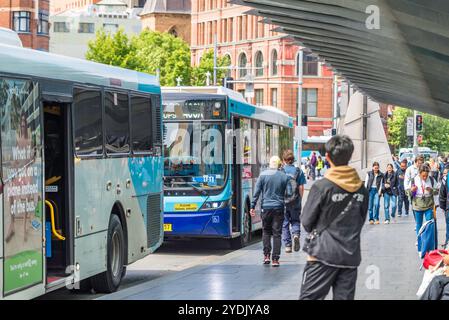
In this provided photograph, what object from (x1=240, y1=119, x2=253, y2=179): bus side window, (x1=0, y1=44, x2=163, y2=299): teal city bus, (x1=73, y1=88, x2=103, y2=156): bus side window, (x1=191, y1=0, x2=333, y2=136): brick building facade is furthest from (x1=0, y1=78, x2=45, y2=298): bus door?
(x1=191, y1=0, x2=333, y2=136): brick building facade

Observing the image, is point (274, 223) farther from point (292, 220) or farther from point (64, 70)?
point (64, 70)

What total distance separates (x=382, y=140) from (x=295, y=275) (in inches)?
891

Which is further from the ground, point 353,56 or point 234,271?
point 353,56

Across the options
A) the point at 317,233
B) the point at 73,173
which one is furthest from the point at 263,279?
the point at 317,233

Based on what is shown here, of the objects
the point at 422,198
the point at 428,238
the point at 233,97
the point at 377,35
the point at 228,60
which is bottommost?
the point at 428,238

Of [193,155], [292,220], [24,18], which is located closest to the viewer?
[292,220]

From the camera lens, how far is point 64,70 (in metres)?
14.5

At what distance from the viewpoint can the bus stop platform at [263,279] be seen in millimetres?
15180

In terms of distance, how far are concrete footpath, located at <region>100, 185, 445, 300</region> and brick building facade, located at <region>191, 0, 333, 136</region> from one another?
3941 inches

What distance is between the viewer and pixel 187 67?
120 meters

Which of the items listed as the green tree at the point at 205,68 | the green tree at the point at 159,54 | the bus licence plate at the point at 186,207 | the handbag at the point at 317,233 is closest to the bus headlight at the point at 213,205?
the bus licence plate at the point at 186,207

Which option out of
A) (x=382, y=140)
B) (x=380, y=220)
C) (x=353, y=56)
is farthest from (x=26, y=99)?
(x=382, y=140)

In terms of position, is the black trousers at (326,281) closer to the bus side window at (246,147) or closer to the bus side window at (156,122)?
the bus side window at (156,122)

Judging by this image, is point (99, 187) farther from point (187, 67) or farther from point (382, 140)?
point (187, 67)
